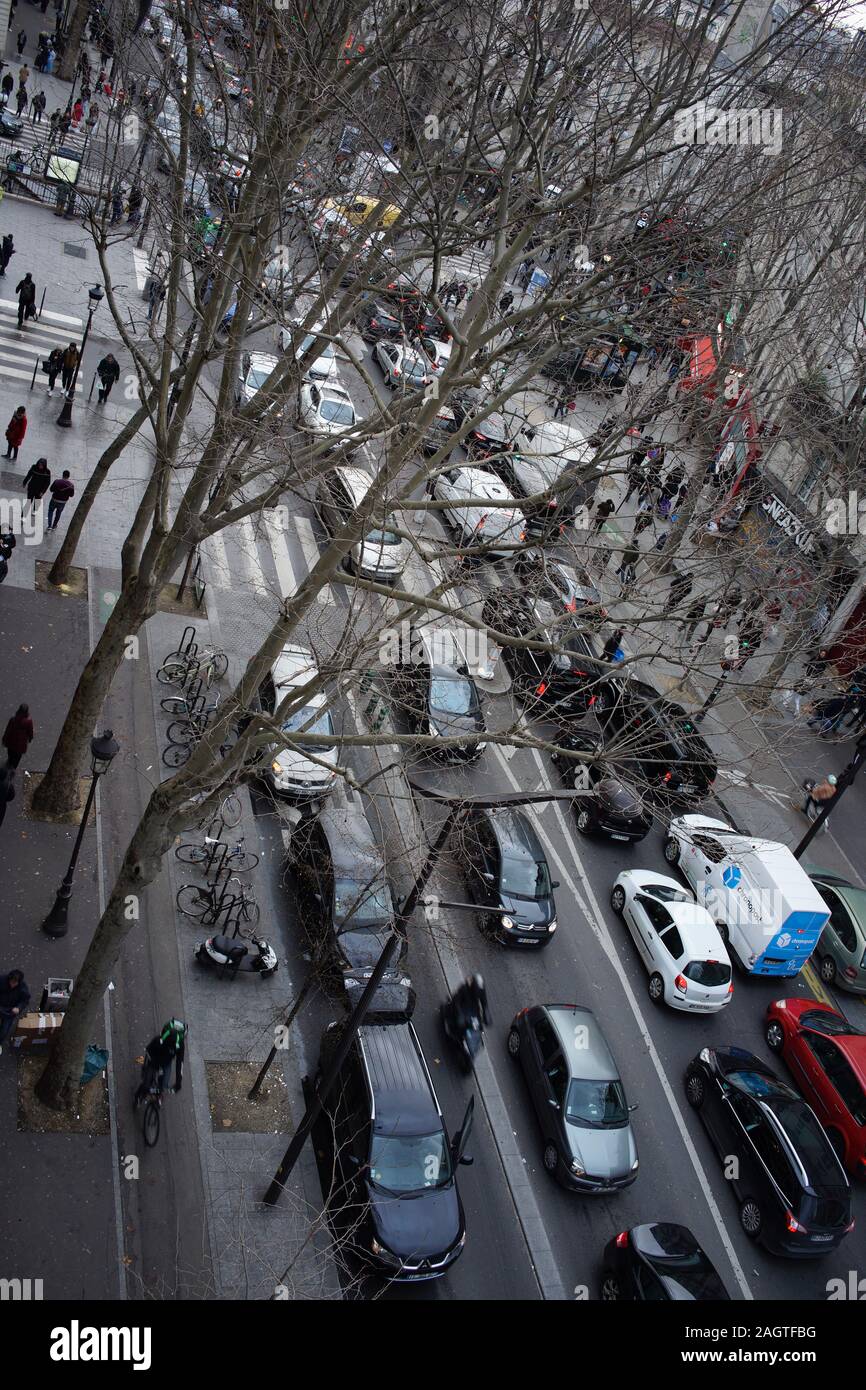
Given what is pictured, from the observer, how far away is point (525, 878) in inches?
774

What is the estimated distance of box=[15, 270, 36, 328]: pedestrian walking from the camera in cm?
2912

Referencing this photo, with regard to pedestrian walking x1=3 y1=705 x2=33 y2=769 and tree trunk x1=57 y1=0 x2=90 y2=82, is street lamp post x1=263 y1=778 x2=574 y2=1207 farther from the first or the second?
tree trunk x1=57 y1=0 x2=90 y2=82

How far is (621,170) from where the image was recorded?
1084cm

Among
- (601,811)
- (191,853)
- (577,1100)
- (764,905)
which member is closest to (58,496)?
→ (191,853)

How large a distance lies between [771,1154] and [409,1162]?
5.40 m

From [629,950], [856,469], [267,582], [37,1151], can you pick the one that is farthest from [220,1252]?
[856,469]

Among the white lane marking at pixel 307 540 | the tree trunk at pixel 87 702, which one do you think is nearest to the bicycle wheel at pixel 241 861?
the tree trunk at pixel 87 702

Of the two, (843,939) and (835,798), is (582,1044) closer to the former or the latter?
(843,939)

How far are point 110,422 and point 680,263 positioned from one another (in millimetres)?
17770

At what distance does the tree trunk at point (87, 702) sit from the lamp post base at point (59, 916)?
A: 81.5 inches

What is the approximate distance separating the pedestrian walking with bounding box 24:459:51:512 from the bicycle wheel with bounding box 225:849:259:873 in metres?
8.91

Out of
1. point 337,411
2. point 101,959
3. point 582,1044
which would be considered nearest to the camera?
point 101,959

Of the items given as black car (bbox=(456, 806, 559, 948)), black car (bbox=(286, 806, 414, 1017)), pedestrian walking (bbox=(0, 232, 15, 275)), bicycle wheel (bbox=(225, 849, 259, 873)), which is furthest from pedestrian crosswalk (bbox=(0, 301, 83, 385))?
black car (bbox=(456, 806, 559, 948))
